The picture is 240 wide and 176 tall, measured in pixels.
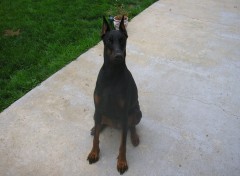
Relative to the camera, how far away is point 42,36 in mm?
5699

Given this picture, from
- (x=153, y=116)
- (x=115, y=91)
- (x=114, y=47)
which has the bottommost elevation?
(x=153, y=116)

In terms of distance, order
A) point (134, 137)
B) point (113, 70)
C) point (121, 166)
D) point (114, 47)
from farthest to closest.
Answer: point (134, 137) → point (121, 166) → point (113, 70) → point (114, 47)

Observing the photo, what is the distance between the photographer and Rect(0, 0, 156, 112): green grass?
4.64m

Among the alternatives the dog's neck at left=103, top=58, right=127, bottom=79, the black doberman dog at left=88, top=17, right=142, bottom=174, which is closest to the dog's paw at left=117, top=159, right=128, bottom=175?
the black doberman dog at left=88, top=17, right=142, bottom=174

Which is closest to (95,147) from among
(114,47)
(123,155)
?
(123,155)

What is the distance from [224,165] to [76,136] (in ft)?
5.31

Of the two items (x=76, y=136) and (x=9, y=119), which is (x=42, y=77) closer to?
(x=9, y=119)

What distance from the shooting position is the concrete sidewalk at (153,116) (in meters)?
3.30

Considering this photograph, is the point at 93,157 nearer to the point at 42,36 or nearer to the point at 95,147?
the point at 95,147

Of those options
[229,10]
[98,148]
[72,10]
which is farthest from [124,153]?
[229,10]

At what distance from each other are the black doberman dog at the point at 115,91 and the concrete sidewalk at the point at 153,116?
0.30 meters

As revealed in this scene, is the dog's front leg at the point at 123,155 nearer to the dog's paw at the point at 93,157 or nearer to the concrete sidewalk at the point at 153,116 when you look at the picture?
the concrete sidewalk at the point at 153,116

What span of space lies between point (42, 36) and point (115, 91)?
321 cm

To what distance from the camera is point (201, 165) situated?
3.32 meters
